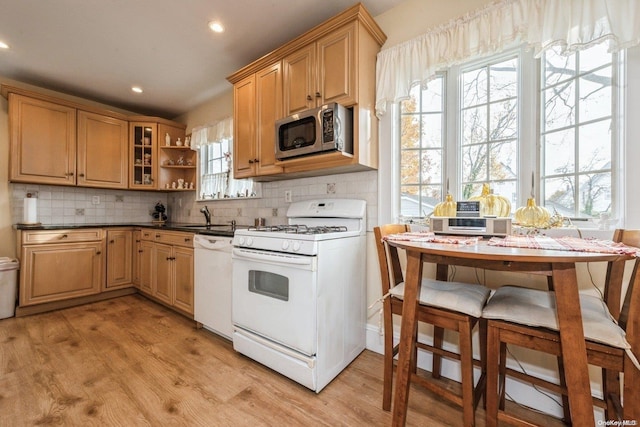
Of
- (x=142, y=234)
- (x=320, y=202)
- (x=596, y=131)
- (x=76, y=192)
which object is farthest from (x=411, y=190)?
(x=76, y=192)

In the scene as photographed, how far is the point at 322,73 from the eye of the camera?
1.91m

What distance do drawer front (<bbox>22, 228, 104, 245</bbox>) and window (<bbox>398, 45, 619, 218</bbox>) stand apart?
344cm

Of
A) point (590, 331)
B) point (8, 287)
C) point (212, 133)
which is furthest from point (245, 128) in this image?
point (8, 287)

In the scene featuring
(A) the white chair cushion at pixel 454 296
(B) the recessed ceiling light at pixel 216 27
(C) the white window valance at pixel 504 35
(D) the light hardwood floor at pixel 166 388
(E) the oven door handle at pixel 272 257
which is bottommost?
(D) the light hardwood floor at pixel 166 388

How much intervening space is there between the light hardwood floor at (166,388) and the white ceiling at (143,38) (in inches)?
99.8

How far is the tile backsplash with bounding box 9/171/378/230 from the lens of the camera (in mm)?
2205

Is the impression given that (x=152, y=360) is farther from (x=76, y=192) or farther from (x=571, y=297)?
(x=76, y=192)

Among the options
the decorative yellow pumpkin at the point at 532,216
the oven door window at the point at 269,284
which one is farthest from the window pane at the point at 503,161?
the oven door window at the point at 269,284

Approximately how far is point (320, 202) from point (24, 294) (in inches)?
124

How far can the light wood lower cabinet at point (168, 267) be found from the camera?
2.54 metres

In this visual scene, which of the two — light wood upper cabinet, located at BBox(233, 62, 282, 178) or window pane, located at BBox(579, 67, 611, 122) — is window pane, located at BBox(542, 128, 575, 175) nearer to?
window pane, located at BBox(579, 67, 611, 122)

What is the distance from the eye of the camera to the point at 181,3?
1907 mm

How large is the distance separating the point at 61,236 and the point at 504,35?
167 inches

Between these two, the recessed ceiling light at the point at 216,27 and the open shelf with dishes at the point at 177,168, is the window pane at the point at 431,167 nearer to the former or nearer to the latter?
the recessed ceiling light at the point at 216,27
